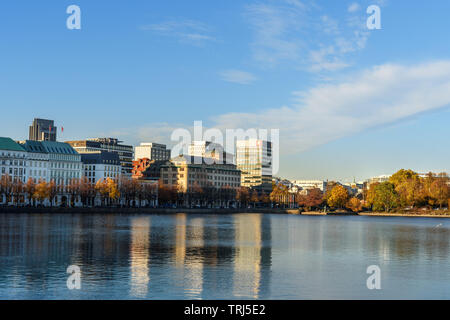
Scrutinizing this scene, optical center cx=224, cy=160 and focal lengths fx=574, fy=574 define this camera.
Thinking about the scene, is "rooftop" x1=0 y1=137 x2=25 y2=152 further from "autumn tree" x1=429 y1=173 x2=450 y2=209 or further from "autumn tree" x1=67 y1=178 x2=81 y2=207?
"autumn tree" x1=429 y1=173 x2=450 y2=209

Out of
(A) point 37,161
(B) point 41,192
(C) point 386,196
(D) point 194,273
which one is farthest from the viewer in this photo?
(C) point 386,196

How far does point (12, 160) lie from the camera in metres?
163

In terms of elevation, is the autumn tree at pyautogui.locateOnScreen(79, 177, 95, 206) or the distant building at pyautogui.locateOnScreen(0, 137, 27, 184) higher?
the distant building at pyautogui.locateOnScreen(0, 137, 27, 184)

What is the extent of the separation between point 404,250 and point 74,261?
30810mm

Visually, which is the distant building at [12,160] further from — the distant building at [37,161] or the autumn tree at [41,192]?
the autumn tree at [41,192]

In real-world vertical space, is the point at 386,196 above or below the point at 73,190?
below

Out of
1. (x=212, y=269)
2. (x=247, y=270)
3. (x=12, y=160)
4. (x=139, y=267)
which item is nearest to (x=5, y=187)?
(x=12, y=160)

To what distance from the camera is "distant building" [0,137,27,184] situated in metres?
161

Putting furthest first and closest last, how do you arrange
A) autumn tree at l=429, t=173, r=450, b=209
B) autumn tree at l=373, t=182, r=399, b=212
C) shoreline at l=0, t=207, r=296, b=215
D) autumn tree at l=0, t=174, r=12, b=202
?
autumn tree at l=373, t=182, r=399, b=212
autumn tree at l=429, t=173, r=450, b=209
autumn tree at l=0, t=174, r=12, b=202
shoreline at l=0, t=207, r=296, b=215

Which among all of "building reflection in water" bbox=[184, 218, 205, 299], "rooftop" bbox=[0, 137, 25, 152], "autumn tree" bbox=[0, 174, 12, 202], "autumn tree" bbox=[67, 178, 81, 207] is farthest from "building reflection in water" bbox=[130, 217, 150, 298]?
"rooftop" bbox=[0, 137, 25, 152]

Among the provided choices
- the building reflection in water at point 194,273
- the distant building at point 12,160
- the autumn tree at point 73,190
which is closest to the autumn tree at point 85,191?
the autumn tree at point 73,190

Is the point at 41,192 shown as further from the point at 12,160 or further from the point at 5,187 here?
the point at 12,160

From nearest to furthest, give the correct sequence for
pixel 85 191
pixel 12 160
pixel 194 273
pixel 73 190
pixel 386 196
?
pixel 194 273 → pixel 85 191 → pixel 73 190 → pixel 12 160 → pixel 386 196
